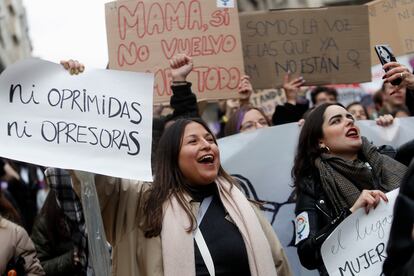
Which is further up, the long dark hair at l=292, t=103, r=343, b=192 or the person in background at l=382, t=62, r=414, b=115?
the person in background at l=382, t=62, r=414, b=115

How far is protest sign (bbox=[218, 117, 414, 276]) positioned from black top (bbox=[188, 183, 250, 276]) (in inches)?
38.7

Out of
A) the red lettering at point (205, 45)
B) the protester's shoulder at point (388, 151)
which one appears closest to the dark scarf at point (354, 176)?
the protester's shoulder at point (388, 151)

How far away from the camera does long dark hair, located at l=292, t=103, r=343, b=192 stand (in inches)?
159

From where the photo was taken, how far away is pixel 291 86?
5.27 m

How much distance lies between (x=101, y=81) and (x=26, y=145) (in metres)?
0.45

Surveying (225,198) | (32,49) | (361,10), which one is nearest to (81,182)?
(225,198)

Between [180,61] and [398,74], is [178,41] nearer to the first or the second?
[180,61]

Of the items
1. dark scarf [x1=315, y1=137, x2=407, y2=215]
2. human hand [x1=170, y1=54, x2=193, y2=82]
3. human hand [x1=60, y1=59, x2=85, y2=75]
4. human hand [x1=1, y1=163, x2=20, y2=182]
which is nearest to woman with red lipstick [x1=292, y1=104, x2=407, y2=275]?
dark scarf [x1=315, y1=137, x2=407, y2=215]

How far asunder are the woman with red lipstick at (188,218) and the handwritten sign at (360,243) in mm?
230

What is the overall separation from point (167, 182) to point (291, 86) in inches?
68.0

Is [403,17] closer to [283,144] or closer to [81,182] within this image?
[283,144]

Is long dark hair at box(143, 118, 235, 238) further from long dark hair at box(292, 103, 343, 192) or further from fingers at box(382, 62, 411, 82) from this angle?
fingers at box(382, 62, 411, 82)

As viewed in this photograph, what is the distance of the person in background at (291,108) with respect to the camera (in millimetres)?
5160

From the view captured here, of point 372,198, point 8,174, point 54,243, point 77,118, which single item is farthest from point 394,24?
point 8,174
